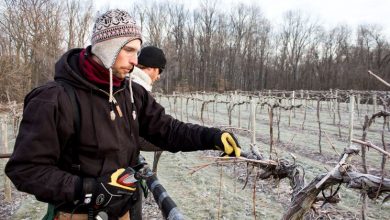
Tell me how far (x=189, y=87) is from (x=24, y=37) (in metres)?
31.7

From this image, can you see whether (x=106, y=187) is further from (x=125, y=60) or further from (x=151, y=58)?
(x=151, y=58)

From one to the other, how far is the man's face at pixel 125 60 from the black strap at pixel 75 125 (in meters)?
0.26

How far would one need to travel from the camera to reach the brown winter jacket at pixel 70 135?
148cm

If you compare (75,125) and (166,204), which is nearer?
(75,125)

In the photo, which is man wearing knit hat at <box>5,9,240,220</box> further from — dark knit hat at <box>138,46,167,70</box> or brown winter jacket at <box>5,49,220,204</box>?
dark knit hat at <box>138,46,167,70</box>

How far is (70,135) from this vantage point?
5.35ft

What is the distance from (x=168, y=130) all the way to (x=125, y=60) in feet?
1.99

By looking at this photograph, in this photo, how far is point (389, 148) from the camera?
12500 mm

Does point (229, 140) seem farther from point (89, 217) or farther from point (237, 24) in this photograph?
point (237, 24)

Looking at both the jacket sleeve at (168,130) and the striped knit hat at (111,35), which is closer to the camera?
the striped knit hat at (111,35)

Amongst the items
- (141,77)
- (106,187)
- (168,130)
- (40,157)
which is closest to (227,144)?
(168,130)

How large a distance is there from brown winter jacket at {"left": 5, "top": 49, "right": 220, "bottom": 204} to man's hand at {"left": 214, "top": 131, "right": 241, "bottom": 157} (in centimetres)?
6

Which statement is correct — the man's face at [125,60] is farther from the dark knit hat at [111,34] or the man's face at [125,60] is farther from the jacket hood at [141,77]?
the jacket hood at [141,77]

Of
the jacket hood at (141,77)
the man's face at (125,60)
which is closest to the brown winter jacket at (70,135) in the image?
the man's face at (125,60)
